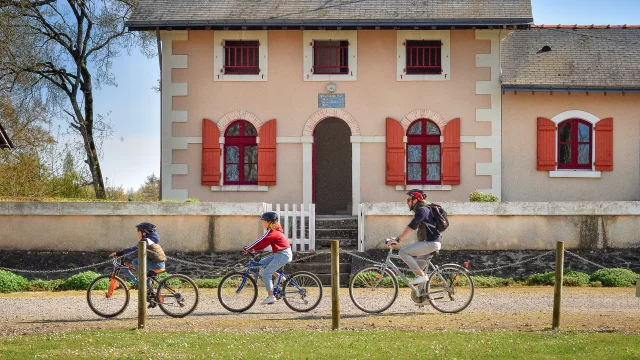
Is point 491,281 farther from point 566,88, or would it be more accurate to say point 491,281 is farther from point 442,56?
point 442,56

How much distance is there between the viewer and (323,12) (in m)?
23.0

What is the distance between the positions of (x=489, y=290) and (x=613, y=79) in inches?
321

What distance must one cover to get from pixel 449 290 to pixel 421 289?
16.0 inches

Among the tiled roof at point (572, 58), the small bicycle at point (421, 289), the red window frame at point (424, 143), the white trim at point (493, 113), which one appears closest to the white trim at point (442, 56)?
the white trim at point (493, 113)

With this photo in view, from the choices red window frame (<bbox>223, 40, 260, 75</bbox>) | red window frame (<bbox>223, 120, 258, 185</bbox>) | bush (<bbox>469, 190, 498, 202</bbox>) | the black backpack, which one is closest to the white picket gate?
red window frame (<bbox>223, 120, 258, 185</bbox>)

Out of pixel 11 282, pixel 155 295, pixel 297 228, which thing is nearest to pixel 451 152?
pixel 297 228

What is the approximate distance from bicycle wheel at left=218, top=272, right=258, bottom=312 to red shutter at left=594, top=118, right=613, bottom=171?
1194 centimetres

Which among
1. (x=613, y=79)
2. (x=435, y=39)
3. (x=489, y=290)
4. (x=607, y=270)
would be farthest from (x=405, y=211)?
(x=613, y=79)

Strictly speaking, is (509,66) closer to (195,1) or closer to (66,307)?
(195,1)

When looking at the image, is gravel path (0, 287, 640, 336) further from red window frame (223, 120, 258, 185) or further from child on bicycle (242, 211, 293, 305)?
red window frame (223, 120, 258, 185)

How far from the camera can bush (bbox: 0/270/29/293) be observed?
58.4ft

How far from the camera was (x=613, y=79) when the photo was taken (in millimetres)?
23453

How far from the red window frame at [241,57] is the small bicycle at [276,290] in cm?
957

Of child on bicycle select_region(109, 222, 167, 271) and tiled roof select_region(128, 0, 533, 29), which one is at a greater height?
tiled roof select_region(128, 0, 533, 29)
